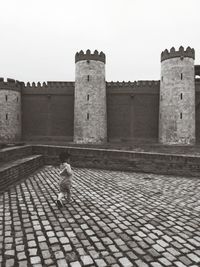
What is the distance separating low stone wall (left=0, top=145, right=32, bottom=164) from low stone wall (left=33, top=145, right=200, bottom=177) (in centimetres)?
62

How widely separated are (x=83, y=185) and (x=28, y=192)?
1667mm

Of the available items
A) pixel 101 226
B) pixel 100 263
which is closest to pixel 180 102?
pixel 101 226

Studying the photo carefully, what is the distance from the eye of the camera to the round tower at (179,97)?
1989cm

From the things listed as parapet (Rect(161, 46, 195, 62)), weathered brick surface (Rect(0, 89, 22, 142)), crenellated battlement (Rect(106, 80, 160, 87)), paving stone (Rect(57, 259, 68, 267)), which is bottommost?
paving stone (Rect(57, 259, 68, 267))

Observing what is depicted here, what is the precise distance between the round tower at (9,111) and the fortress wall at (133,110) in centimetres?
950

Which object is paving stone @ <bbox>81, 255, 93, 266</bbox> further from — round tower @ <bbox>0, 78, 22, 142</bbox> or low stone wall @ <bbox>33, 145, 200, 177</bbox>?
round tower @ <bbox>0, 78, 22, 142</bbox>

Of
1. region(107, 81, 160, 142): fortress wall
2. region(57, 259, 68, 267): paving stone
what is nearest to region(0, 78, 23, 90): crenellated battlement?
region(107, 81, 160, 142): fortress wall

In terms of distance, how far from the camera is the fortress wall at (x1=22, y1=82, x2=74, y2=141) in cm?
2366

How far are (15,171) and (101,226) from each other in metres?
4.16

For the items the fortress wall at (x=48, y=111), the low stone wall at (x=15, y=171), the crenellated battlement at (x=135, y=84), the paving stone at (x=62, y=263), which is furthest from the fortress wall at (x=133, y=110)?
the paving stone at (x=62, y=263)

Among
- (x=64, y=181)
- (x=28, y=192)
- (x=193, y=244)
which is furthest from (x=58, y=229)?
(x=28, y=192)

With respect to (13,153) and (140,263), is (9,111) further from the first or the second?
(140,263)

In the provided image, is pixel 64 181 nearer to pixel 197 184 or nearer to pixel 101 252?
pixel 101 252

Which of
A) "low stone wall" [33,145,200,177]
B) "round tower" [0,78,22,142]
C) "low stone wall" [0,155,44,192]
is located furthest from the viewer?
"round tower" [0,78,22,142]
